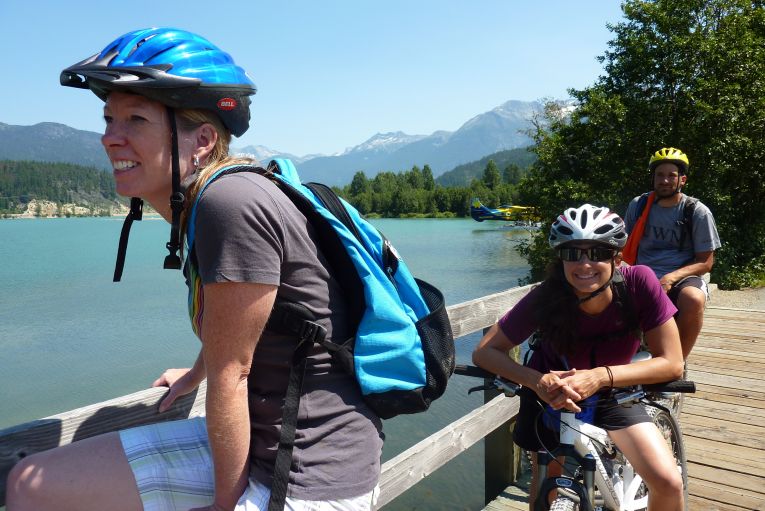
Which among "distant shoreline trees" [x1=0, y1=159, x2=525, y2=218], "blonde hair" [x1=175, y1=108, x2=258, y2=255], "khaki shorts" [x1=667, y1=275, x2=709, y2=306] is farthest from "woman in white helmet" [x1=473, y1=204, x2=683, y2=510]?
"distant shoreline trees" [x1=0, y1=159, x2=525, y2=218]

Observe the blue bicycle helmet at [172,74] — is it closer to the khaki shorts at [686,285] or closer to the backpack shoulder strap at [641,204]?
the khaki shorts at [686,285]

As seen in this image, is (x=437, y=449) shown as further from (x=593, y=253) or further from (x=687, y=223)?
(x=687, y=223)

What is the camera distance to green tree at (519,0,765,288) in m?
18.7

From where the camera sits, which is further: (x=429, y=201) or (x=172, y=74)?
(x=429, y=201)

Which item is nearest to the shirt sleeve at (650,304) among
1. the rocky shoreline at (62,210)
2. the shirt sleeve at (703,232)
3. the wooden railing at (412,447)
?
the wooden railing at (412,447)

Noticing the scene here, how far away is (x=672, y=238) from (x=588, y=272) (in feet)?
9.12

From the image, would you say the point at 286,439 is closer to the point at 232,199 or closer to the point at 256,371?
the point at 256,371

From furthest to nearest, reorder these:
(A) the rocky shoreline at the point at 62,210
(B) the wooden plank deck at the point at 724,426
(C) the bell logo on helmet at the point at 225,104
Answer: (A) the rocky shoreline at the point at 62,210, (B) the wooden plank deck at the point at 724,426, (C) the bell logo on helmet at the point at 225,104

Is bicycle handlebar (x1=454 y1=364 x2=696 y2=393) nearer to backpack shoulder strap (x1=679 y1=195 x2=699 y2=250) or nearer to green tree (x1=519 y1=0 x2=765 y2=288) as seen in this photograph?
backpack shoulder strap (x1=679 y1=195 x2=699 y2=250)

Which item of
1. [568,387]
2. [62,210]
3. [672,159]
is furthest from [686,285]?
[62,210]

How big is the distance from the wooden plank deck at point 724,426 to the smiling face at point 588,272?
1.97 metres

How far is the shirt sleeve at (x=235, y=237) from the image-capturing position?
1263mm

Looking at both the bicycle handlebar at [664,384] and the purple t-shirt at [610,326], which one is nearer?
the bicycle handlebar at [664,384]

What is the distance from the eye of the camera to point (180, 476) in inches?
56.8
